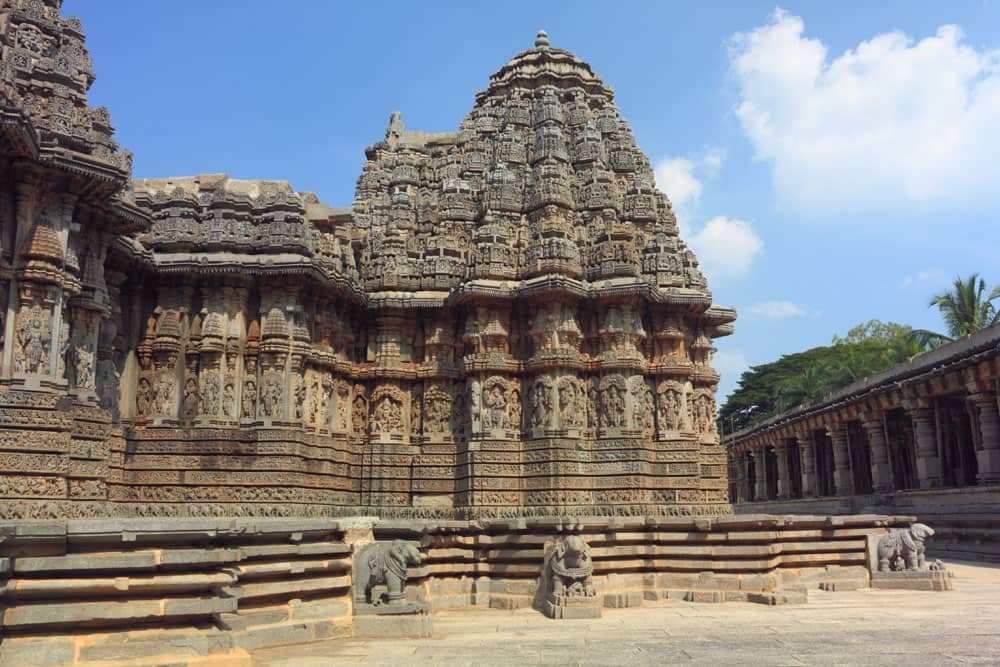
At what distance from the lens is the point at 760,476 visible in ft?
144

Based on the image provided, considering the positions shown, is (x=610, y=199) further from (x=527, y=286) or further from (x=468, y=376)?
(x=468, y=376)

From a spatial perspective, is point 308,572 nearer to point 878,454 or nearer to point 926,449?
point 926,449

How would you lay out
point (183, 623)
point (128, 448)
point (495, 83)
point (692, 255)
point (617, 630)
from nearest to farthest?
point (183, 623)
point (617, 630)
point (128, 448)
point (692, 255)
point (495, 83)

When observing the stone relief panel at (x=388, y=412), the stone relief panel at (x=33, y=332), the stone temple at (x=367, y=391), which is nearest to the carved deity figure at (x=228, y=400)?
the stone temple at (x=367, y=391)

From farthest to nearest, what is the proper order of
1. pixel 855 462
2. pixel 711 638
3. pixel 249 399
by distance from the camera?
pixel 855 462 < pixel 249 399 < pixel 711 638

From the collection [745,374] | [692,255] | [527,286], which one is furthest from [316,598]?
[745,374]

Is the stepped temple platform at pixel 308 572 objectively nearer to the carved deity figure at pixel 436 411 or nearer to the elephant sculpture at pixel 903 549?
the elephant sculpture at pixel 903 549

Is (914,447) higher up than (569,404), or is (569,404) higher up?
(569,404)

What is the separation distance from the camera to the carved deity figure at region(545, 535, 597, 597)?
11.0 meters

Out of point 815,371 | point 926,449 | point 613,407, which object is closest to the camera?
point 613,407

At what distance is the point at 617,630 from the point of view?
9.72 metres

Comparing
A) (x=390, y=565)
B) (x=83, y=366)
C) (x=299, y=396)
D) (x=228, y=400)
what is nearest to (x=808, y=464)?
(x=299, y=396)

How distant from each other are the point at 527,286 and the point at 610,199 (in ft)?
11.1

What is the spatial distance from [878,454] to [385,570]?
2363 centimetres
